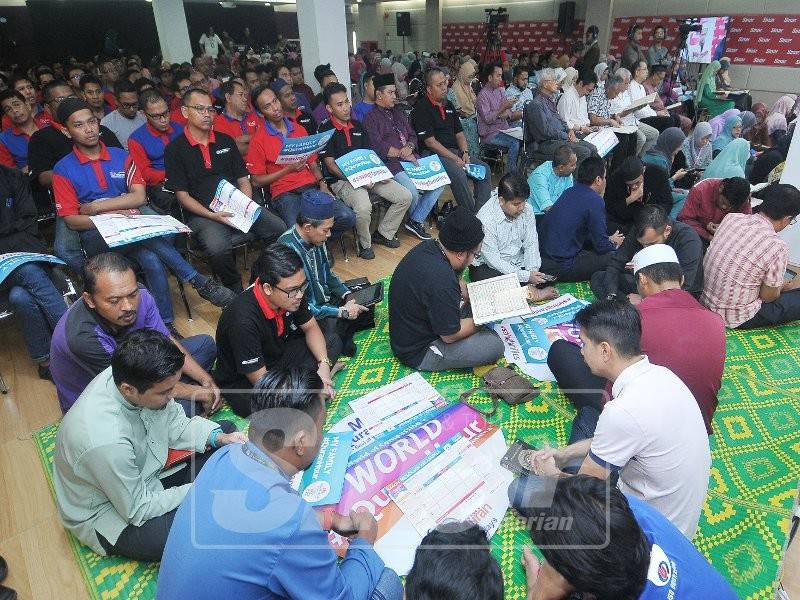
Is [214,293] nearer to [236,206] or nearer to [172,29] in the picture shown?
[236,206]

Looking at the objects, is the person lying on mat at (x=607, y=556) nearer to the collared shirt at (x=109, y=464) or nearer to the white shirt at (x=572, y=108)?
the collared shirt at (x=109, y=464)

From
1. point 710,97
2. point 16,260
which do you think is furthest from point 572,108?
point 16,260

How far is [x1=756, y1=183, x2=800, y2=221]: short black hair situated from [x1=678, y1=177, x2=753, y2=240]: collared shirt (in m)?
0.54

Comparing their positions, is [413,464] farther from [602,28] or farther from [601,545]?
[602,28]

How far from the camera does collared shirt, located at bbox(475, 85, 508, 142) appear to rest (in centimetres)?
596

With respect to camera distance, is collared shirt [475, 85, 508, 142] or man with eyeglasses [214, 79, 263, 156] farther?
collared shirt [475, 85, 508, 142]

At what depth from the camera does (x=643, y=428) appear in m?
1.63

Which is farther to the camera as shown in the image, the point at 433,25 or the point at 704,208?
the point at 433,25

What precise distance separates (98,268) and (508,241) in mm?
2636

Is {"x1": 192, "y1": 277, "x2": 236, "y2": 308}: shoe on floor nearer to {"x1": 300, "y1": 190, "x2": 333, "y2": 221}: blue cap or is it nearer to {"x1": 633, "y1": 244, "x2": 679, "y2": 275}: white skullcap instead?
{"x1": 300, "y1": 190, "x2": 333, "y2": 221}: blue cap

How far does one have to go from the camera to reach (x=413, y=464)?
7.62 ft

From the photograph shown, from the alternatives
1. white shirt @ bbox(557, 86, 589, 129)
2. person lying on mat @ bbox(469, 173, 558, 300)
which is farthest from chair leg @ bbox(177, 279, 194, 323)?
white shirt @ bbox(557, 86, 589, 129)

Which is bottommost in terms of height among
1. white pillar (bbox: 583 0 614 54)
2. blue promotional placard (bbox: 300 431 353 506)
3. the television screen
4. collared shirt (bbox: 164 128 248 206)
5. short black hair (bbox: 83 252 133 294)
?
blue promotional placard (bbox: 300 431 353 506)

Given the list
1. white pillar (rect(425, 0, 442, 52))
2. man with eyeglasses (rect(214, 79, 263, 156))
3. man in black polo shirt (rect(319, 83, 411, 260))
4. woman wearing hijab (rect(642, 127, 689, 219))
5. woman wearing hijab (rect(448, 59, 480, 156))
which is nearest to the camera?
man in black polo shirt (rect(319, 83, 411, 260))
